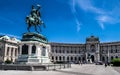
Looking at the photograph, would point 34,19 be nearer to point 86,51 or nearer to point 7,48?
point 7,48

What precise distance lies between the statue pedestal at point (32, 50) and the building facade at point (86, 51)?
106 m

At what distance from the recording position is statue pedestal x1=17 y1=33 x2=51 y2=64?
103ft

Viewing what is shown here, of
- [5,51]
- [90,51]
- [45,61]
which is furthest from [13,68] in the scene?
[90,51]

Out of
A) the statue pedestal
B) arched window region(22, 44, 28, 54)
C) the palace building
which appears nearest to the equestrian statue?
the statue pedestal

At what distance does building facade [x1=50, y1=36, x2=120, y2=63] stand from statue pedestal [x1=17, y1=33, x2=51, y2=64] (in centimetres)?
10555

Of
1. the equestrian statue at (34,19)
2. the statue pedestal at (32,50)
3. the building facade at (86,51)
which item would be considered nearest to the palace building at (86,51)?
the building facade at (86,51)

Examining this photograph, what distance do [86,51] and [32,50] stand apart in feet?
377

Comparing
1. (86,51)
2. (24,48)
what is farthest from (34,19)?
(86,51)

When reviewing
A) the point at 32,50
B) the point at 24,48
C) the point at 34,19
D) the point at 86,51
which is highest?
the point at 34,19

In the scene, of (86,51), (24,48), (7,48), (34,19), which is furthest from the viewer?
(86,51)

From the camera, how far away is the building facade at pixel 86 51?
462 ft

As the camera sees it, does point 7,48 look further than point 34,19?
Yes

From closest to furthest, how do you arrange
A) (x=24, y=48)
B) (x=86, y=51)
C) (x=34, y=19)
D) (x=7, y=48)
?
(x=24, y=48), (x=34, y=19), (x=7, y=48), (x=86, y=51)

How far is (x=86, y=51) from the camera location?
474 feet
